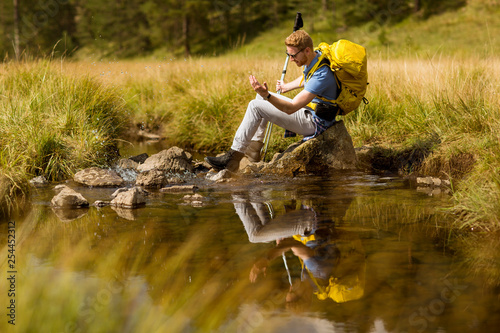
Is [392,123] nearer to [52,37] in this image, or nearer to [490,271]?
[490,271]

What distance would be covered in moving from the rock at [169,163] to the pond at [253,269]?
1768mm

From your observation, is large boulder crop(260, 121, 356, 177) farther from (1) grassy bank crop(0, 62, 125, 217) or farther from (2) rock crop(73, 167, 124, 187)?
(1) grassy bank crop(0, 62, 125, 217)

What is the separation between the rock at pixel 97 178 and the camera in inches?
234

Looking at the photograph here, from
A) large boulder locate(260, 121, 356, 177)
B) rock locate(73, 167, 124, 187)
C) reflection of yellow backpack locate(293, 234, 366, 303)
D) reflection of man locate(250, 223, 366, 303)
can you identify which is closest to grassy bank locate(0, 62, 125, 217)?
rock locate(73, 167, 124, 187)

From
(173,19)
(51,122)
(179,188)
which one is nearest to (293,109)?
(179,188)

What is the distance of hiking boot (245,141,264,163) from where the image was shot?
6.62 m

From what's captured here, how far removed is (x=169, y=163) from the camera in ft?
22.3

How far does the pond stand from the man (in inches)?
45.0

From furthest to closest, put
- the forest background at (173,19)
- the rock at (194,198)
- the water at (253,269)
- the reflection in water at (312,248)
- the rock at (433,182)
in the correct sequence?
the forest background at (173,19)
the rock at (433,182)
the rock at (194,198)
the reflection in water at (312,248)
the water at (253,269)

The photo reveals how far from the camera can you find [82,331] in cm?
261

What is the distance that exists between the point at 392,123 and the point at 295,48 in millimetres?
2617

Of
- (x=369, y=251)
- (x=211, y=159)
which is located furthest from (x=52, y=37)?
(x=369, y=251)

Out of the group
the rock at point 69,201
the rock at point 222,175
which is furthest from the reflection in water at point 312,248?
the rock at point 69,201

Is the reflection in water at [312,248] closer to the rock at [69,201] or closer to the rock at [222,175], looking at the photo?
the rock at [222,175]
